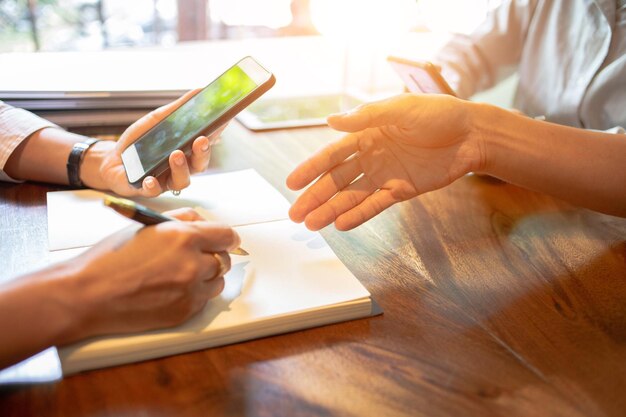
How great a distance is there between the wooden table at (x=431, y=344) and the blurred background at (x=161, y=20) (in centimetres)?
184

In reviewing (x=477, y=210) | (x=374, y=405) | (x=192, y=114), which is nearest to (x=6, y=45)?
(x=192, y=114)

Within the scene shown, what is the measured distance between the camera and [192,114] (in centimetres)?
90

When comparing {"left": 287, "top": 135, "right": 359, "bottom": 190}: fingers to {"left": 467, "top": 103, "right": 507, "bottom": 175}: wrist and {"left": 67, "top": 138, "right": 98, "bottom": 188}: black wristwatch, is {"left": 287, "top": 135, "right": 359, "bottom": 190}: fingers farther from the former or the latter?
{"left": 67, "top": 138, "right": 98, "bottom": 188}: black wristwatch

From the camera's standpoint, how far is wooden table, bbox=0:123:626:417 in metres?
0.51

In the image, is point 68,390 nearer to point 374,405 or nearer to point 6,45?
point 374,405

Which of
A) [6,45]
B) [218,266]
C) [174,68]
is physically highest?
[218,266]

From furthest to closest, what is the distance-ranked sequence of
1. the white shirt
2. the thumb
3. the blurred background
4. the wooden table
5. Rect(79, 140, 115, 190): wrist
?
the blurred background → the white shirt → Rect(79, 140, 115, 190): wrist → the thumb → the wooden table

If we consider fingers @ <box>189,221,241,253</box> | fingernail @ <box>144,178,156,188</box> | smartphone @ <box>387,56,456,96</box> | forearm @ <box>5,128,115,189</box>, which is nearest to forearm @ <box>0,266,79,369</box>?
fingers @ <box>189,221,241,253</box>

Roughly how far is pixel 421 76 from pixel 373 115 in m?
0.31

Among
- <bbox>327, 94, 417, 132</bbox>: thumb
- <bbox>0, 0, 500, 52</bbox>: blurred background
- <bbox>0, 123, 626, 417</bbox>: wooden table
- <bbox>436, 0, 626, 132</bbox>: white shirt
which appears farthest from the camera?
<bbox>0, 0, 500, 52</bbox>: blurred background

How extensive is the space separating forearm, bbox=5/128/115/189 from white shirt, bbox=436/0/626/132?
3.23ft

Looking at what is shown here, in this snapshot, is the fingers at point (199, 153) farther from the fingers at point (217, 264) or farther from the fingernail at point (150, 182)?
the fingers at point (217, 264)

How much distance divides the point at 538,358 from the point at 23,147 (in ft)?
2.88

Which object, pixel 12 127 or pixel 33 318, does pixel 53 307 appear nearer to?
pixel 33 318
